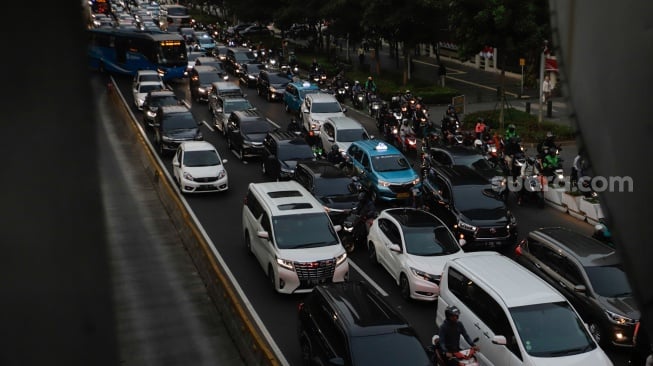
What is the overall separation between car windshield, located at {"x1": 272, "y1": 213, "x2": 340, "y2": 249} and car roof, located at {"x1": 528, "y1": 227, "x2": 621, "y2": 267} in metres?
4.15

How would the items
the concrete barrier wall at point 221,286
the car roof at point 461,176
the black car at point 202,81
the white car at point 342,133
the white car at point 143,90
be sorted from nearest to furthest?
the concrete barrier wall at point 221,286
the car roof at point 461,176
the white car at point 342,133
the white car at point 143,90
the black car at point 202,81

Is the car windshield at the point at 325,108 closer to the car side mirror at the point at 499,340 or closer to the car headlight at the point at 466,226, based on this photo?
the car headlight at the point at 466,226

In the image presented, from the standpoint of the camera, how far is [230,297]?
14000 mm

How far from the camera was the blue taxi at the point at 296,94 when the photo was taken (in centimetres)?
3725

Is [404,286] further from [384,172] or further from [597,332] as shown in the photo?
[384,172]

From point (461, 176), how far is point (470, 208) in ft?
4.56

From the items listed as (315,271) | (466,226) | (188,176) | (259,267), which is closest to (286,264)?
(315,271)

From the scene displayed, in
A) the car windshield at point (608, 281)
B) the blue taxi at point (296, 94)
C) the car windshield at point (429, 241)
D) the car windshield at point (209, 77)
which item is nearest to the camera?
the car windshield at point (608, 281)

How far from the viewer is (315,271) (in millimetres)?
16031

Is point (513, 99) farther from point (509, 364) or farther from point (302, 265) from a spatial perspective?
point (509, 364)

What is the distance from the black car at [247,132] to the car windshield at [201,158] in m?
3.60

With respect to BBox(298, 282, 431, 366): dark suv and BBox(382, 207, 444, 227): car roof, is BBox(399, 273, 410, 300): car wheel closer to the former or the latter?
BBox(382, 207, 444, 227): car roof

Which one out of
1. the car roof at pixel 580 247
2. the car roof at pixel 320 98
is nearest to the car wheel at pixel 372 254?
the car roof at pixel 580 247

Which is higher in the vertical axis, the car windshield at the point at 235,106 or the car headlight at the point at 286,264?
the car windshield at the point at 235,106
